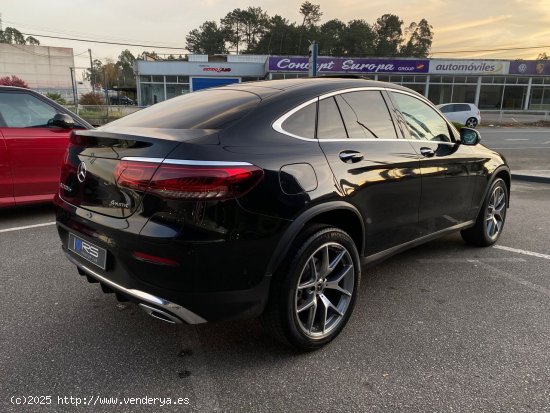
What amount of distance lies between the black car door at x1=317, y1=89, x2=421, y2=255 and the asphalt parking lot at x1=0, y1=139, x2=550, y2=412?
62cm

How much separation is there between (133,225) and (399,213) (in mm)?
1940

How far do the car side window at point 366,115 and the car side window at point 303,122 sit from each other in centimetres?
30

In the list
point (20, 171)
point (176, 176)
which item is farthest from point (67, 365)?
point (20, 171)

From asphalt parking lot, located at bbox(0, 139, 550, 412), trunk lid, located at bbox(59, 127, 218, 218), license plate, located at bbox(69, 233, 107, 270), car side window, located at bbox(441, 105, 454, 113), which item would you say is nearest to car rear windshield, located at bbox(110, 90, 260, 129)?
trunk lid, located at bbox(59, 127, 218, 218)

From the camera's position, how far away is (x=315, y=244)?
2.52 metres

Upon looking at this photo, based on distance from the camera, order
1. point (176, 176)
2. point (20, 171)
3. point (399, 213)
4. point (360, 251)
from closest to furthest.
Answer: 1. point (176, 176)
2. point (360, 251)
3. point (399, 213)
4. point (20, 171)

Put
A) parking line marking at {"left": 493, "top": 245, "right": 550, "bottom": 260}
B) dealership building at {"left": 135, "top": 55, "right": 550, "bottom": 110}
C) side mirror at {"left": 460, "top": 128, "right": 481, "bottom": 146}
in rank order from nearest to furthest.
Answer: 1. side mirror at {"left": 460, "top": 128, "right": 481, "bottom": 146}
2. parking line marking at {"left": 493, "top": 245, "right": 550, "bottom": 260}
3. dealership building at {"left": 135, "top": 55, "right": 550, "bottom": 110}

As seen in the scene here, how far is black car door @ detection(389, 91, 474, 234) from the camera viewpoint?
348 centimetres

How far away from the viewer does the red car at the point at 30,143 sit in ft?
16.9

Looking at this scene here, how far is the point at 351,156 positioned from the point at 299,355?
4.25 ft

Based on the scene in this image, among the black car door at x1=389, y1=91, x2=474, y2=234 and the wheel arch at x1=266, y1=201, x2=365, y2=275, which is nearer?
the wheel arch at x1=266, y1=201, x2=365, y2=275

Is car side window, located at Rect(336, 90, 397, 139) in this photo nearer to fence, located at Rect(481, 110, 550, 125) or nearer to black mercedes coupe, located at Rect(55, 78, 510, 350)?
black mercedes coupe, located at Rect(55, 78, 510, 350)

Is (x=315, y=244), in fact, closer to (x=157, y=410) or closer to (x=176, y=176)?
(x=176, y=176)

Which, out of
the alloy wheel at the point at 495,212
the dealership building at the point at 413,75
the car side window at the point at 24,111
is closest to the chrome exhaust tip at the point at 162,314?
the alloy wheel at the point at 495,212
